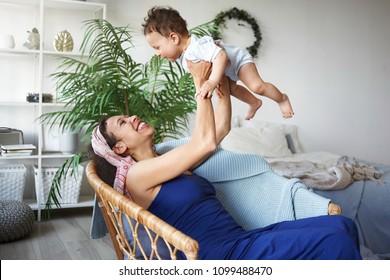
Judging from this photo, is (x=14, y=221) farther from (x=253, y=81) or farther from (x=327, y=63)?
(x=327, y=63)

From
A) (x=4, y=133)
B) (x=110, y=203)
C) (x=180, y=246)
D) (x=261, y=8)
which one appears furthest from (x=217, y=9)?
(x=180, y=246)

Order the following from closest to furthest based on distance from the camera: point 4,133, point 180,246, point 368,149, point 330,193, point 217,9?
point 180,246 → point 330,193 → point 4,133 → point 217,9 → point 368,149

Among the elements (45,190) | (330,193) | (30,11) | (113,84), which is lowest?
(45,190)

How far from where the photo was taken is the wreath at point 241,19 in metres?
5.22

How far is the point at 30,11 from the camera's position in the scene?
4594 mm

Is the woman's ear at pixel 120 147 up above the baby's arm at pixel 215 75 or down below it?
below

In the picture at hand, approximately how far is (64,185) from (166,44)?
2.71m

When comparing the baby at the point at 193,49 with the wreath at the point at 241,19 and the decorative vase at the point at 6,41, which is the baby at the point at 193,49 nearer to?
the decorative vase at the point at 6,41

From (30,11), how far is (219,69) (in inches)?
127

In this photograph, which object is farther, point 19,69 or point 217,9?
point 217,9

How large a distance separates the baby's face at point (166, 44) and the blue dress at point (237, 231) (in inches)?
18.6

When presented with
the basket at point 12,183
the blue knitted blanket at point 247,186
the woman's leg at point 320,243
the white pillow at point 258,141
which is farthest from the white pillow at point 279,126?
the woman's leg at point 320,243

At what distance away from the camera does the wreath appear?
5223 mm
